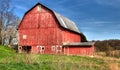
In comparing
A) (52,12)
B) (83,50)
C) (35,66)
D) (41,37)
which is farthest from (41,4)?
(35,66)

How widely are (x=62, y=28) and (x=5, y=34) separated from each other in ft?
64.2

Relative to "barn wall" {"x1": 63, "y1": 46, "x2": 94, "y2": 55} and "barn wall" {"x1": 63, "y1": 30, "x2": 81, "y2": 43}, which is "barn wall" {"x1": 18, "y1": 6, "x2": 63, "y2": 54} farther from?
"barn wall" {"x1": 63, "y1": 46, "x2": 94, "y2": 55}

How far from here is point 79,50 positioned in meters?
47.9

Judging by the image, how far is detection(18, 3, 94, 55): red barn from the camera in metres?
48.0

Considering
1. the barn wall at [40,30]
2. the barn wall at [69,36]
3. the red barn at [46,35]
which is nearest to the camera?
the red barn at [46,35]

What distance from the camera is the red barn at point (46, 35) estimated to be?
48.0 meters

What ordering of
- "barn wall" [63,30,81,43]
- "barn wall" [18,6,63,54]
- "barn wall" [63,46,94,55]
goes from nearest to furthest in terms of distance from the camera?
1. "barn wall" [63,46,94,55]
2. "barn wall" [18,6,63,54]
3. "barn wall" [63,30,81,43]

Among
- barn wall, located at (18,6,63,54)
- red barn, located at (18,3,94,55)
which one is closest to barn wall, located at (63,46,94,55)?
red barn, located at (18,3,94,55)

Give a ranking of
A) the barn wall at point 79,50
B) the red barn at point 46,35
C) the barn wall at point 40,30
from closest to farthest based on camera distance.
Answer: the barn wall at point 79,50, the red barn at point 46,35, the barn wall at point 40,30

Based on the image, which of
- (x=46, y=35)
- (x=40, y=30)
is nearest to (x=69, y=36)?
(x=46, y=35)

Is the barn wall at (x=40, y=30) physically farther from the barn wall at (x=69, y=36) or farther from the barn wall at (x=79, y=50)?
the barn wall at (x=79, y=50)

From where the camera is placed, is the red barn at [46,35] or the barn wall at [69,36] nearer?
the red barn at [46,35]

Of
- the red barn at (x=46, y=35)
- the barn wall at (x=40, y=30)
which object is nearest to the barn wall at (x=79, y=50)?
the red barn at (x=46, y=35)

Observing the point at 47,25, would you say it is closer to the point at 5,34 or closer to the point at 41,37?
the point at 41,37
